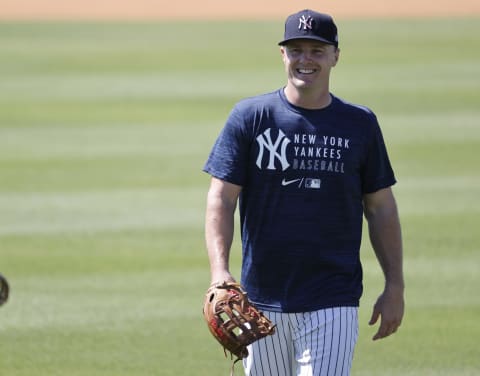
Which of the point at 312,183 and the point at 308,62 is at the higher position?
the point at 308,62

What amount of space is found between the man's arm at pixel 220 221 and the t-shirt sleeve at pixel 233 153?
0.03 metres

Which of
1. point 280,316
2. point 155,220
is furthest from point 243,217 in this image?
point 155,220

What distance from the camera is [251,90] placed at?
1524 centimetres

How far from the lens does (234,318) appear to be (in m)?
4.44

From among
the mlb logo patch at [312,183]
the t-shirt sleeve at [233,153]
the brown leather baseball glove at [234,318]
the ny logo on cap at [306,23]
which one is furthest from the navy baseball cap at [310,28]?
the brown leather baseball glove at [234,318]

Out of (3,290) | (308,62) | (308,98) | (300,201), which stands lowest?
(3,290)

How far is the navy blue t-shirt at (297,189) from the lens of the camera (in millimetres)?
4660

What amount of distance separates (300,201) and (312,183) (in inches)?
3.5

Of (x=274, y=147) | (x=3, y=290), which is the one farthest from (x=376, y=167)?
(x=3, y=290)

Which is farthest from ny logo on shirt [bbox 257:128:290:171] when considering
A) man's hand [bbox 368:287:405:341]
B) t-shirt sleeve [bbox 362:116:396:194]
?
man's hand [bbox 368:287:405:341]

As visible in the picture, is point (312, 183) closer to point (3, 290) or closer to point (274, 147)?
point (274, 147)

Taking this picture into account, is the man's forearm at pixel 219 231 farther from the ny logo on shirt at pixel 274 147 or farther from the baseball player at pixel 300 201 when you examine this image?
the ny logo on shirt at pixel 274 147

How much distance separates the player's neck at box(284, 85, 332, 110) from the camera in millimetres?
4703

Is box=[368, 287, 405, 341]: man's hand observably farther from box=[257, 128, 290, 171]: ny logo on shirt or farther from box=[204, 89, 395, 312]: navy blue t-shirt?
box=[257, 128, 290, 171]: ny logo on shirt
